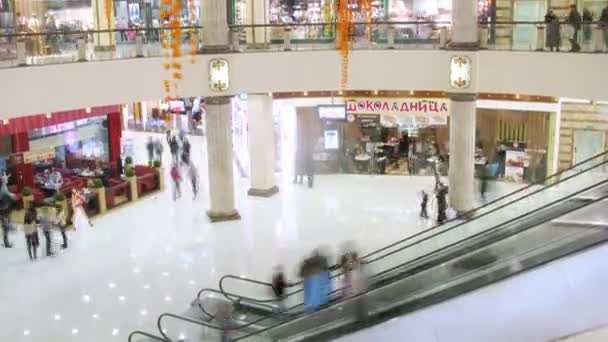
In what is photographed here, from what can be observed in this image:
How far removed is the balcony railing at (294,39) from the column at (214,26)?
0.58 ft

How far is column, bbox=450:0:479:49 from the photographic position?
18.2 meters

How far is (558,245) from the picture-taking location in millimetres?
9523

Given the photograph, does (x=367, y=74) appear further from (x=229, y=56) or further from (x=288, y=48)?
(x=229, y=56)

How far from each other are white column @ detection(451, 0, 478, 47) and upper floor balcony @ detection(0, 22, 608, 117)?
0.87 feet

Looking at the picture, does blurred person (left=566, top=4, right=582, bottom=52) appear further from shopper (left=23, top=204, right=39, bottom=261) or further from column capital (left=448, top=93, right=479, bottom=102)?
shopper (left=23, top=204, right=39, bottom=261)

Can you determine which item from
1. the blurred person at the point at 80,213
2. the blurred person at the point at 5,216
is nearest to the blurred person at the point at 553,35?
the blurred person at the point at 80,213

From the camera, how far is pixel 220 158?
1948 cm

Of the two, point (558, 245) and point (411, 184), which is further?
point (411, 184)

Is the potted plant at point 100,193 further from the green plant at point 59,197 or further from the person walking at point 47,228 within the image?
the person walking at point 47,228

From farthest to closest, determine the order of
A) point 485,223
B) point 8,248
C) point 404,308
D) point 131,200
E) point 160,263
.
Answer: point 131,200, point 8,248, point 160,263, point 485,223, point 404,308

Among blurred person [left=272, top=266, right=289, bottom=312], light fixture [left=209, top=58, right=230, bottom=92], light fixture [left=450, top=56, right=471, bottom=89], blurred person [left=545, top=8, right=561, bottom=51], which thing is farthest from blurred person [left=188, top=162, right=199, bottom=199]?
blurred person [left=545, top=8, right=561, bottom=51]

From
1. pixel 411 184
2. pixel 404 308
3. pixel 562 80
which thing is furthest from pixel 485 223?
pixel 411 184

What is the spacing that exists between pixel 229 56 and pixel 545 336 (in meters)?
11.6

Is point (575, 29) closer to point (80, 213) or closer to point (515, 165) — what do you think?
point (515, 165)
